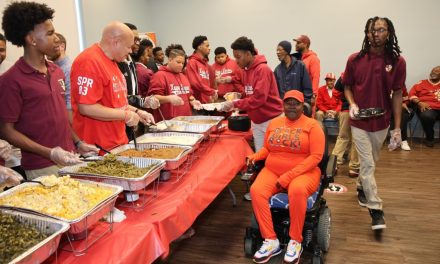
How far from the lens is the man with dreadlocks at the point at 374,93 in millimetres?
2445

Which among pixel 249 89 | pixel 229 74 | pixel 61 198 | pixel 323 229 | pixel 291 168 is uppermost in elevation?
pixel 229 74

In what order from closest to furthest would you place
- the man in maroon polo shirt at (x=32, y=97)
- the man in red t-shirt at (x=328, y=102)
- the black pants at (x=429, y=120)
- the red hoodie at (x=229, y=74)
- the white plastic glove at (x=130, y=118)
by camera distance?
1. the man in maroon polo shirt at (x=32, y=97)
2. the white plastic glove at (x=130, y=118)
3. the red hoodie at (x=229, y=74)
4. the black pants at (x=429, y=120)
5. the man in red t-shirt at (x=328, y=102)

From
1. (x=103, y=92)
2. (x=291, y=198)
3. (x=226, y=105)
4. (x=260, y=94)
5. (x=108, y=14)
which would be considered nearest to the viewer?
(x=103, y=92)

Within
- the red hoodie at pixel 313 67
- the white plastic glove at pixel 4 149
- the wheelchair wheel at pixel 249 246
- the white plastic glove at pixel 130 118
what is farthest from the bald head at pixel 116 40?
the red hoodie at pixel 313 67

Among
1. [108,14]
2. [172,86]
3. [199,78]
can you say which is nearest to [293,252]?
[172,86]

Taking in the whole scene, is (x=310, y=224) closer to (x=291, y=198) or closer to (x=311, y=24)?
(x=291, y=198)

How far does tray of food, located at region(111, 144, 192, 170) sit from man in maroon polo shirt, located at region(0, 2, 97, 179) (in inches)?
11.7

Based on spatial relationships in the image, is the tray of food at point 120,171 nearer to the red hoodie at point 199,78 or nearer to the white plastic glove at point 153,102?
the white plastic glove at point 153,102

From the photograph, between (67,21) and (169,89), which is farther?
(67,21)

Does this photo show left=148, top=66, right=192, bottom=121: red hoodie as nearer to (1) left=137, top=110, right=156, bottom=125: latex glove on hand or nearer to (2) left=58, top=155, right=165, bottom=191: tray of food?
(1) left=137, top=110, right=156, bottom=125: latex glove on hand

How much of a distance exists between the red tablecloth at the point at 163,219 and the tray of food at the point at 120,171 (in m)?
0.12

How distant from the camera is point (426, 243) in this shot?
7.97 ft

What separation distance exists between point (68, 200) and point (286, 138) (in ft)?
4.83

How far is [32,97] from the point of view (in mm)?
1554
